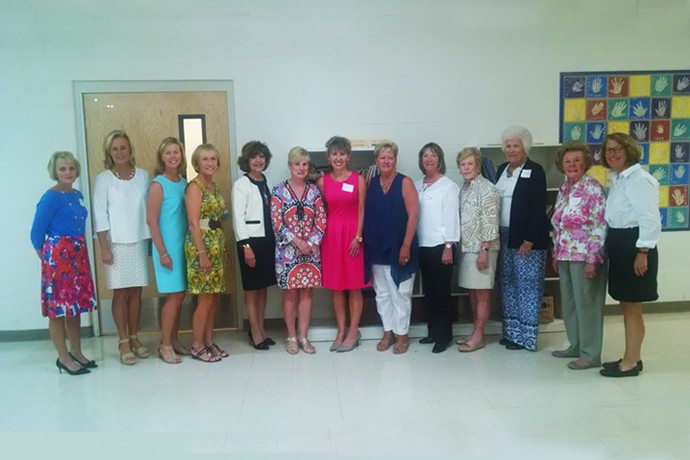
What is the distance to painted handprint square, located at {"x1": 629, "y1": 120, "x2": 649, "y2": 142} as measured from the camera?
16.5ft

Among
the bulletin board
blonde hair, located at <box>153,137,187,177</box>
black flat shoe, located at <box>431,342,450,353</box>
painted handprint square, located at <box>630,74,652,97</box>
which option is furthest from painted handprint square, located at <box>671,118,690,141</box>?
blonde hair, located at <box>153,137,187,177</box>

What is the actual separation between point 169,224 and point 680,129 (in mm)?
4668

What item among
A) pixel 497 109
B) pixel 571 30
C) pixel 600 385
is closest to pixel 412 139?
pixel 497 109

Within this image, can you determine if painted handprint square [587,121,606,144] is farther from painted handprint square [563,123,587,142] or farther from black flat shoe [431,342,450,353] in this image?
black flat shoe [431,342,450,353]

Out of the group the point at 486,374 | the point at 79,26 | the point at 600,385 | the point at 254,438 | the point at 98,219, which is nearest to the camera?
the point at 254,438

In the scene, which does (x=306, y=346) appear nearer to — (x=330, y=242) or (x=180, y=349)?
(x=330, y=242)

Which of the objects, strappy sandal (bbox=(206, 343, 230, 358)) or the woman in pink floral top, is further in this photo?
strappy sandal (bbox=(206, 343, 230, 358))

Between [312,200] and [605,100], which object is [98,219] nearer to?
[312,200]

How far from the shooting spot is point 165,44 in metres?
4.61

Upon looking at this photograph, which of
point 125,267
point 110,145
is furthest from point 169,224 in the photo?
point 110,145

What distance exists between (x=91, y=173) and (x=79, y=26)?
1.23 m

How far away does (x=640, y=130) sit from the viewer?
16.5 feet

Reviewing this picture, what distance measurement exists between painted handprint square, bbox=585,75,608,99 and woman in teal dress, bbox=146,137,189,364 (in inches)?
144

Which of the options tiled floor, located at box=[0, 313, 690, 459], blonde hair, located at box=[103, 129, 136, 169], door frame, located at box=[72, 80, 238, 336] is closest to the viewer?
tiled floor, located at box=[0, 313, 690, 459]
